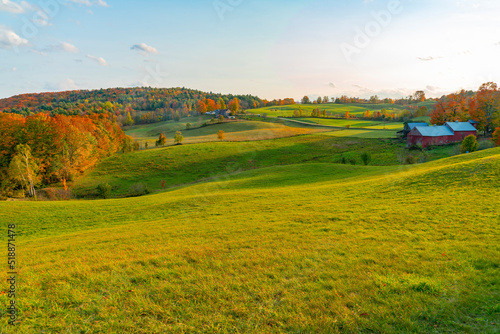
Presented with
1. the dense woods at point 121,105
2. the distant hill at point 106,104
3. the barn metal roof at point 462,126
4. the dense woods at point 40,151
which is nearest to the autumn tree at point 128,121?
the dense woods at point 121,105

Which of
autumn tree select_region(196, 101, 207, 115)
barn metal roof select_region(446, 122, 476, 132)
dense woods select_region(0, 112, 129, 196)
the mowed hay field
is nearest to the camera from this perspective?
the mowed hay field

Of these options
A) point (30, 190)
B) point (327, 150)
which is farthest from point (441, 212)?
point (327, 150)

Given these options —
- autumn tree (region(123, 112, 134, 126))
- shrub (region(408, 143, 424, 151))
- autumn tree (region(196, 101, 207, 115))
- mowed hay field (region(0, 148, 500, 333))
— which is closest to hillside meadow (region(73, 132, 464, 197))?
shrub (region(408, 143, 424, 151))

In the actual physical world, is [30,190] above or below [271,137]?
below

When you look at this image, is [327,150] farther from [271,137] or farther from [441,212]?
[441,212]

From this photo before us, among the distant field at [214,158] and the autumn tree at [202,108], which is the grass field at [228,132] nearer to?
the distant field at [214,158]

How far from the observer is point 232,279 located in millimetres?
6996

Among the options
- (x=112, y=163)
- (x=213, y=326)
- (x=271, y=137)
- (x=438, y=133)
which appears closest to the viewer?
(x=213, y=326)

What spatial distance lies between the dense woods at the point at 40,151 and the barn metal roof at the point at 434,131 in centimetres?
8511

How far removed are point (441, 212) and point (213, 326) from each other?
42.9 ft

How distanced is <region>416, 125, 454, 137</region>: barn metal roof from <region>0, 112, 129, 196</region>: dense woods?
85115 millimetres

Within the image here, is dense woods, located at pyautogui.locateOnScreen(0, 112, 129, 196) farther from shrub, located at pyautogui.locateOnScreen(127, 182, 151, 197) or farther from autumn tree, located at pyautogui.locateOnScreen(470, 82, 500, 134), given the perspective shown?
autumn tree, located at pyautogui.locateOnScreen(470, 82, 500, 134)

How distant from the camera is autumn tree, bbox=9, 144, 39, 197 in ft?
126

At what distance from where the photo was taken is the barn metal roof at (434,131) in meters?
66.8
